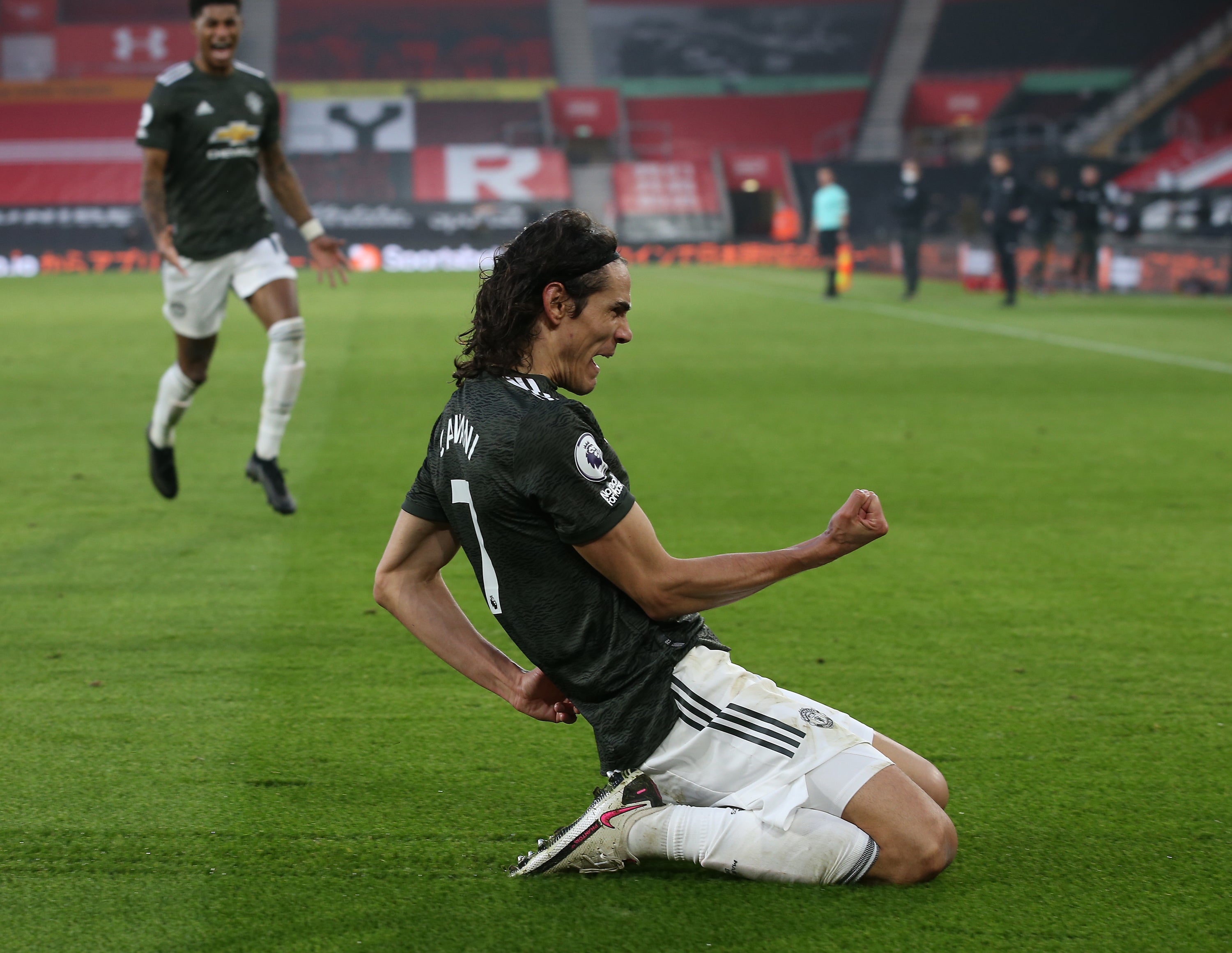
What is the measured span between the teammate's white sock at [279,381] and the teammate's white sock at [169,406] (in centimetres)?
40

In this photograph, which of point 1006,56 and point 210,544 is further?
point 1006,56

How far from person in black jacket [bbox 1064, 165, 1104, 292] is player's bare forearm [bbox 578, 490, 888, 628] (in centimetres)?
2056

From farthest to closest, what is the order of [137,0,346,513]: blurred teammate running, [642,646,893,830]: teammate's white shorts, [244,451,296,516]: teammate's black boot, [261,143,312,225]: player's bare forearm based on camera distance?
[261,143,312,225]: player's bare forearm < [137,0,346,513]: blurred teammate running < [244,451,296,516]: teammate's black boot < [642,646,893,830]: teammate's white shorts

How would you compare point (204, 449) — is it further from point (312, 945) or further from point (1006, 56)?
point (1006, 56)

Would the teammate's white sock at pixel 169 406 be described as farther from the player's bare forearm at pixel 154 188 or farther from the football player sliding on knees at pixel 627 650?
the football player sliding on knees at pixel 627 650

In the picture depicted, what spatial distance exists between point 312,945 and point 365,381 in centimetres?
906

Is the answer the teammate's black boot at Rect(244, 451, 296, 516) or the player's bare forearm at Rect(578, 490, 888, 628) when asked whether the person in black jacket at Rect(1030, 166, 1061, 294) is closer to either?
the teammate's black boot at Rect(244, 451, 296, 516)

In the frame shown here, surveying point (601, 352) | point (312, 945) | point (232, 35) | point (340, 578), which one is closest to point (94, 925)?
point (312, 945)

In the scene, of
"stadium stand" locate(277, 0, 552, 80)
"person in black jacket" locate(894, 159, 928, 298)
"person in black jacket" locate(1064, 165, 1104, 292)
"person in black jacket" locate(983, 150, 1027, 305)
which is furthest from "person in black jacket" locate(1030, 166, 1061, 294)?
"stadium stand" locate(277, 0, 552, 80)

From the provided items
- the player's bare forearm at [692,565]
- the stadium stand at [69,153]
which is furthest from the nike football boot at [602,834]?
the stadium stand at [69,153]

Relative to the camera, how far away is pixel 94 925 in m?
2.58

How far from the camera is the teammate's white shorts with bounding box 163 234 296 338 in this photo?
6516mm

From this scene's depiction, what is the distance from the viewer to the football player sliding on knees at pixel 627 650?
8.60ft

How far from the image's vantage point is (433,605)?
3041 mm
